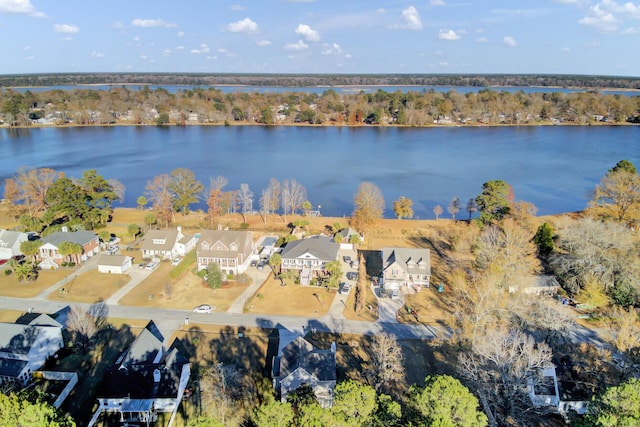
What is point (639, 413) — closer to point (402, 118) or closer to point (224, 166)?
point (224, 166)

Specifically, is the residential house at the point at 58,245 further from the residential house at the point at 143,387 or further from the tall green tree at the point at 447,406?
the tall green tree at the point at 447,406

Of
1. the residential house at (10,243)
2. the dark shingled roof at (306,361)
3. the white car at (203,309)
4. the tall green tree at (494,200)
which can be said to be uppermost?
the tall green tree at (494,200)

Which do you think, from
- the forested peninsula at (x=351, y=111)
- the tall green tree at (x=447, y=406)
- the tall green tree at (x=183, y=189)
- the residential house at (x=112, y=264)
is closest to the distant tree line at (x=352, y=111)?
the forested peninsula at (x=351, y=111)

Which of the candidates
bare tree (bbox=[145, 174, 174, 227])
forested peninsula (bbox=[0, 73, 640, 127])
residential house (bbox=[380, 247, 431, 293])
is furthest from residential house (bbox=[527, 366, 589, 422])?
forested peninsula (bbox=[0, 73, 640, 127])

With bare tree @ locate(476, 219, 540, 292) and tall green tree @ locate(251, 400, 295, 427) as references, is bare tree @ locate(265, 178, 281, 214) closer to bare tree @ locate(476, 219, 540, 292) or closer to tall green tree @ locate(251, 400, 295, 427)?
bare tree @ locate(476, 219, 540, 292)

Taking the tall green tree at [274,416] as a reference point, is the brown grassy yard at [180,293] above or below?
below

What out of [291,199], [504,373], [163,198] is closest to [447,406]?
[504,373]

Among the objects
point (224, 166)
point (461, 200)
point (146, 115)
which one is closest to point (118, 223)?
point (224, 166)

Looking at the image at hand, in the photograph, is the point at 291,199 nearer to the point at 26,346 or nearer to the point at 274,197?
the point at 274,197
